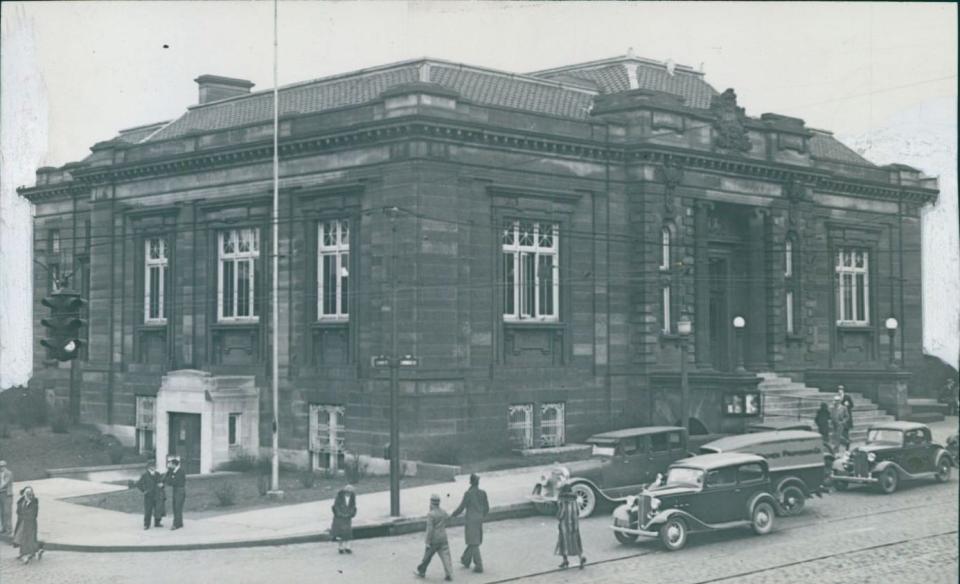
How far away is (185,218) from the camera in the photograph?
4181 cm

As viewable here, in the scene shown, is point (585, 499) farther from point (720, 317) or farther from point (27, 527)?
point (720, 317)

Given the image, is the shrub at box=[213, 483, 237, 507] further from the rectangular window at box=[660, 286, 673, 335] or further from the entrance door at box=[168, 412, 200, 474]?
the rectangular window at box=[660, 286, 673, 335]

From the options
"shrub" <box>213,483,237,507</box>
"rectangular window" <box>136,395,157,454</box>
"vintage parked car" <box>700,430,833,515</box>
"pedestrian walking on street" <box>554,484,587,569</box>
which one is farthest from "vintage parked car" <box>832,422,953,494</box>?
"rectangular window" <box>136,395,157,454</box>

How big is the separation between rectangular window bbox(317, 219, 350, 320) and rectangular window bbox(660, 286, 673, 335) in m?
11.6

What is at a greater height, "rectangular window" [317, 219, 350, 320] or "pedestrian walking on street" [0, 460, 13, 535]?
"rectangular window" [317, 219, 350, 320]

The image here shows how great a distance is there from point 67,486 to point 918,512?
25055mm

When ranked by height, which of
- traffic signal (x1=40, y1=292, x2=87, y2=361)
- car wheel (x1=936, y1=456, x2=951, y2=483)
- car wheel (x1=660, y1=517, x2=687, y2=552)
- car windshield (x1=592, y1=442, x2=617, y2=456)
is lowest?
car wheel (x1=660, y1=517, x2=687, y2=552)

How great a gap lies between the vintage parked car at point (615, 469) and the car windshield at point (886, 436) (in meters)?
5.67

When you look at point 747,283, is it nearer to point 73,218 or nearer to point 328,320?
point 328,320

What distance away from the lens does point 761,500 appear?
24281 mm

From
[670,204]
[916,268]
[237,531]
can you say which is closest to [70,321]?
[237,531]

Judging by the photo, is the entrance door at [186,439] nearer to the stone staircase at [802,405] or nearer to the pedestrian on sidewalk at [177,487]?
the pedestrian on sidewalk at [177,487]

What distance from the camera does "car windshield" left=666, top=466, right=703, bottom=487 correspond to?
23641mm

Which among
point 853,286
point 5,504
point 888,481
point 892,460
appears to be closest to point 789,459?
point 888,481
